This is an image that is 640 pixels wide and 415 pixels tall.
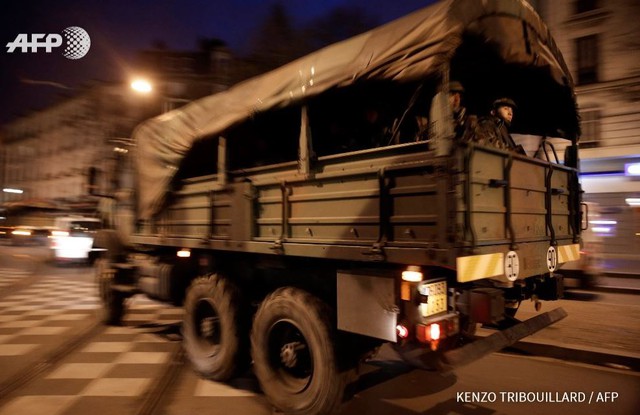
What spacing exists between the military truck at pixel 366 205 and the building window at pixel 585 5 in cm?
1670

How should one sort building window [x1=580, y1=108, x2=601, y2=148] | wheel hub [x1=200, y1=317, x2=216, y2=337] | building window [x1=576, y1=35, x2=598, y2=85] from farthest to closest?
1. building window [x1=576, y1=35, x2=598, y2=85]
2. building window [x1=580, y1=108, x2=601, y2=148]
3. wheel hub [x1=200, y1=317, x2=216, y2=337]

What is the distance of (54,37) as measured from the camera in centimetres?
1340

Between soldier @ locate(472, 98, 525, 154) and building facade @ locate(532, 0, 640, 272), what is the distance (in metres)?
14.9

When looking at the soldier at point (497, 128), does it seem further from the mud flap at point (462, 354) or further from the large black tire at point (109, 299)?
the large black tire at point (109, 299)

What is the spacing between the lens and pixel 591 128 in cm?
1808

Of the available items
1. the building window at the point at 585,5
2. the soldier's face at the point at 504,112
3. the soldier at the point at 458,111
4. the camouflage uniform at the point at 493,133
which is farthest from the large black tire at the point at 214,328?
the building window at the point at 585,5

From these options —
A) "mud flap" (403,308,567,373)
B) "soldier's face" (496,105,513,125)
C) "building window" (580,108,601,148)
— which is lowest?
"mud flap" (403,308,567,373)

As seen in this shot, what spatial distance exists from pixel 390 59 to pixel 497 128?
5.07 ft

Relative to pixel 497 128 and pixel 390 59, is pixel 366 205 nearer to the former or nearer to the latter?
pixel 390 59

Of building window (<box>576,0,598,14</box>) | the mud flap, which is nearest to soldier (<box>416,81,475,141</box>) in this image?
the mud flap

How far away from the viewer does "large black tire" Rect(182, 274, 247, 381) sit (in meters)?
4.71

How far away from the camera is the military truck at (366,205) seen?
322cm

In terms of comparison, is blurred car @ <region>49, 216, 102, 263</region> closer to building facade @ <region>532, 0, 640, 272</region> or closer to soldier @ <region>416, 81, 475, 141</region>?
soldier @ <region>416, 81, 475, 141</region>

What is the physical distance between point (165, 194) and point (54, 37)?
10703mm
